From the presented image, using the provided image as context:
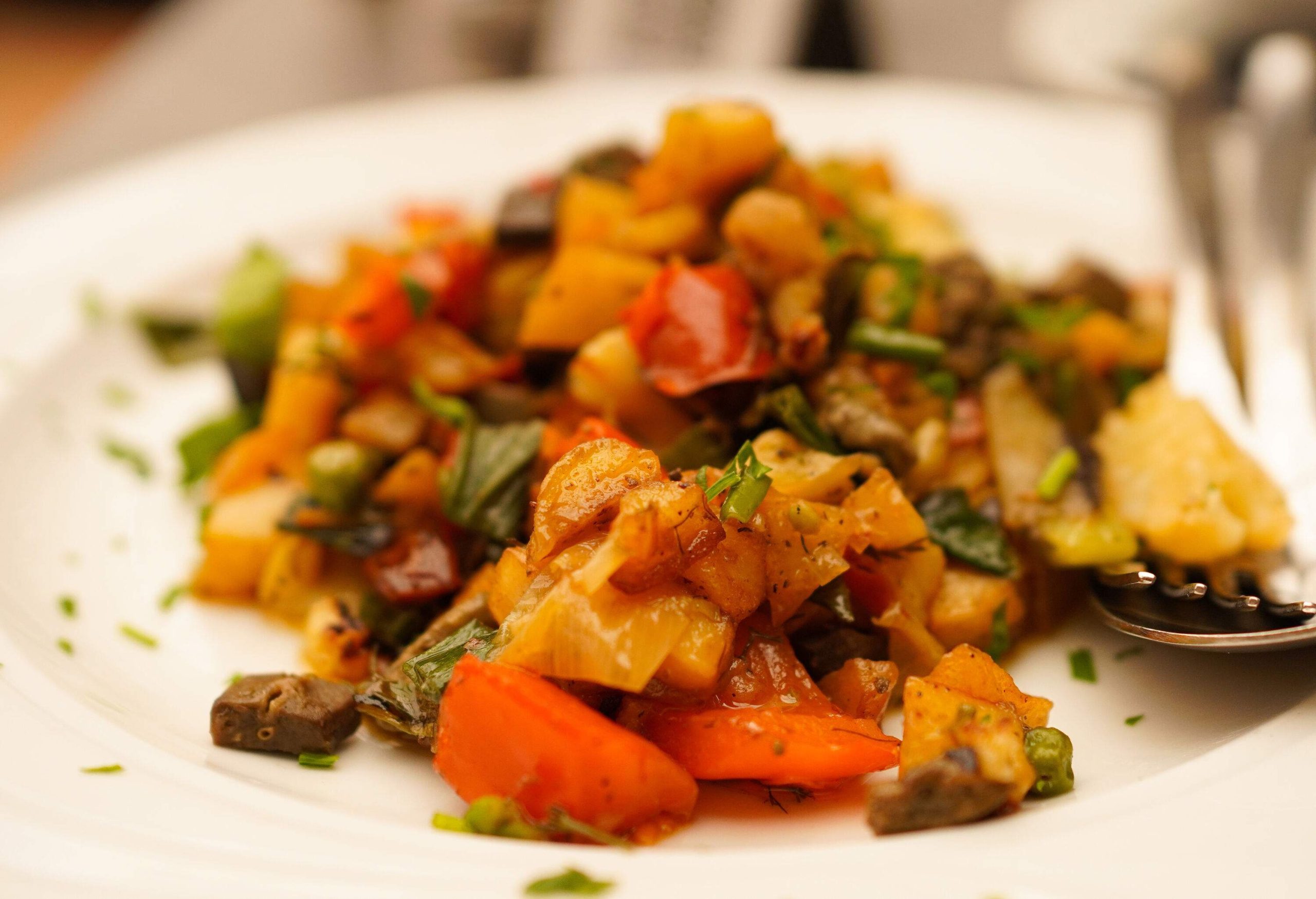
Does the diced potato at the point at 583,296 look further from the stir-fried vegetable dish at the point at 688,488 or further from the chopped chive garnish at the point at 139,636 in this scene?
the chopped chive garnish at the point at 139,636

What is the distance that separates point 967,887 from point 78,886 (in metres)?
1.50

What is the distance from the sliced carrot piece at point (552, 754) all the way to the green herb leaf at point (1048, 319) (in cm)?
199

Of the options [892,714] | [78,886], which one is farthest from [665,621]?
[78,886]

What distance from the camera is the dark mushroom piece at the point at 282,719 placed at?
2.45 meters

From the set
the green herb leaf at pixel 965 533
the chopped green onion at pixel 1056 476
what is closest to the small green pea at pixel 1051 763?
the green herb leaf at pixel 965 533

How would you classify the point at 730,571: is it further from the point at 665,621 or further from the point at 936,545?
the point at 936,545

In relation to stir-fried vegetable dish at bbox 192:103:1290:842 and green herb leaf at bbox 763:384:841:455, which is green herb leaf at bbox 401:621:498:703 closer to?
stir-fried vegetable dish at bbox 192:103:1290:842

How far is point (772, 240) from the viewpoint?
10.2ft

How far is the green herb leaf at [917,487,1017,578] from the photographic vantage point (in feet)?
9.27

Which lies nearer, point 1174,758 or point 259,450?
point 1174,758

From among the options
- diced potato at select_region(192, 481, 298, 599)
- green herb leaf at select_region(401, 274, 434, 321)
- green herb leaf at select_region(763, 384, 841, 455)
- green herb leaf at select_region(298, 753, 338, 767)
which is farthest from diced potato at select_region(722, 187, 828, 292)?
green herb leaf at select_region(298, 753, 338, 767)

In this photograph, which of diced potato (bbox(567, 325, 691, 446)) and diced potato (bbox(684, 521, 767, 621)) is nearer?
diced potato (bbox(684, 521, 767, 621))

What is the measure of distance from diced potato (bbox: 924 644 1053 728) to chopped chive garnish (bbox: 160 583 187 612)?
2175mm

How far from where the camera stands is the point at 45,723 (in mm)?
2330
